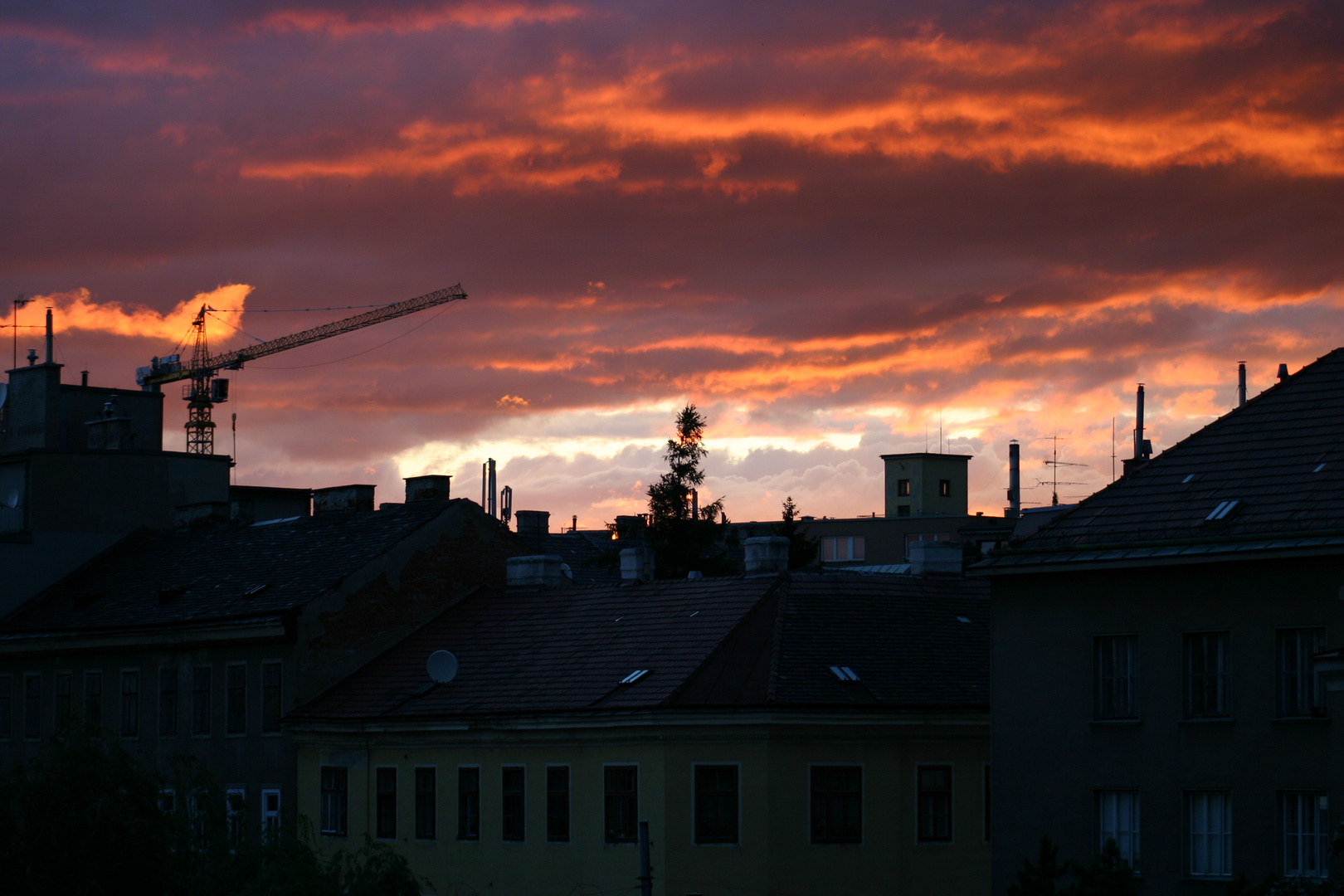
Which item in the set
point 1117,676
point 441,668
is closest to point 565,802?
point 441,668

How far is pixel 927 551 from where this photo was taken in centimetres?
5194

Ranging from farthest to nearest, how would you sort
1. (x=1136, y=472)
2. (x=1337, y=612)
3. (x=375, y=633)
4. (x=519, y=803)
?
(x=375, y=633), (x=519, y=803), (x=1136, y=472), (x=1337, y=612)

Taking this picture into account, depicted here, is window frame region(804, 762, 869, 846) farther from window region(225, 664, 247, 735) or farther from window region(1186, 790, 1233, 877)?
window region(225, 664, 247, 735)

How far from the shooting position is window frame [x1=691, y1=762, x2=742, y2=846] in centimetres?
4162

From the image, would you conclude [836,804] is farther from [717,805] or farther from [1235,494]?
[1235,494]

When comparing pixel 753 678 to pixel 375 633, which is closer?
pixel 753 678

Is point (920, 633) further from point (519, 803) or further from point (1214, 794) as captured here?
point (1214, 794)

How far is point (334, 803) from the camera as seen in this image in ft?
161

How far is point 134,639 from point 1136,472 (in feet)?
97.4

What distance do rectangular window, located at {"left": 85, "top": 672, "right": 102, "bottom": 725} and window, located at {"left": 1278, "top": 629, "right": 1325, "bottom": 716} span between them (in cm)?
3534

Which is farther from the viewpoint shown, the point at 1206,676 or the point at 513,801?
the point at 513,801

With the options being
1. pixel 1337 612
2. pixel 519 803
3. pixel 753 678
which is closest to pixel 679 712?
pixel 753 678

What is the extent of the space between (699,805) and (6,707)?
2701 cm

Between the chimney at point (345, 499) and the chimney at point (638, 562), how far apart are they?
11.5m
